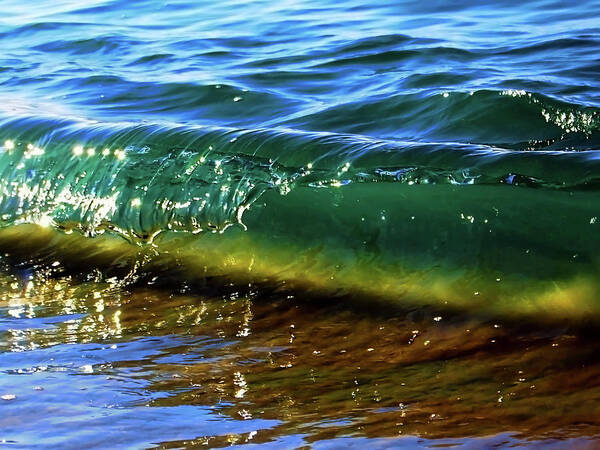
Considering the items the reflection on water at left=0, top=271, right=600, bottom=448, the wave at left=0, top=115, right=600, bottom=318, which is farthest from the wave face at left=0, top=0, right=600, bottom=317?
the reflection on water at left=0, top=271, right=600, bottom=448

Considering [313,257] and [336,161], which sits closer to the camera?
[313,257]

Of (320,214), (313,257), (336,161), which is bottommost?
(313,257)

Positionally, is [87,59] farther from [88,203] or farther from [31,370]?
[31,370]

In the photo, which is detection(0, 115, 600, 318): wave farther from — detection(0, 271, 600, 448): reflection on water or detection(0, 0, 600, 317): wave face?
detection(0, 271, 600, 448): reflection on water

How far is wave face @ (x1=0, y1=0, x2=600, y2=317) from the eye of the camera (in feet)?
9.67

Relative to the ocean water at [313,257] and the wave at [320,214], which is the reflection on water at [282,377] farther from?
the wave at [320,214]

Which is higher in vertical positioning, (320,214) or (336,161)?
(336,161)

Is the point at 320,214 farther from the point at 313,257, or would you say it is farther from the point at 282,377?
the point at 282,377

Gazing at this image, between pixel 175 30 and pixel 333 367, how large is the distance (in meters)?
5.67

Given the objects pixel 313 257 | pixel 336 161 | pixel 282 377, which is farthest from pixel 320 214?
pixel 282 377

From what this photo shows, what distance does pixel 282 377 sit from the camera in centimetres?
233

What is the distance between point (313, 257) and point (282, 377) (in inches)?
36.7

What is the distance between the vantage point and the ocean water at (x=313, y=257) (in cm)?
211

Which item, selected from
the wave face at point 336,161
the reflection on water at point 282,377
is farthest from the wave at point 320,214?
the reflection on water at point 282,377
